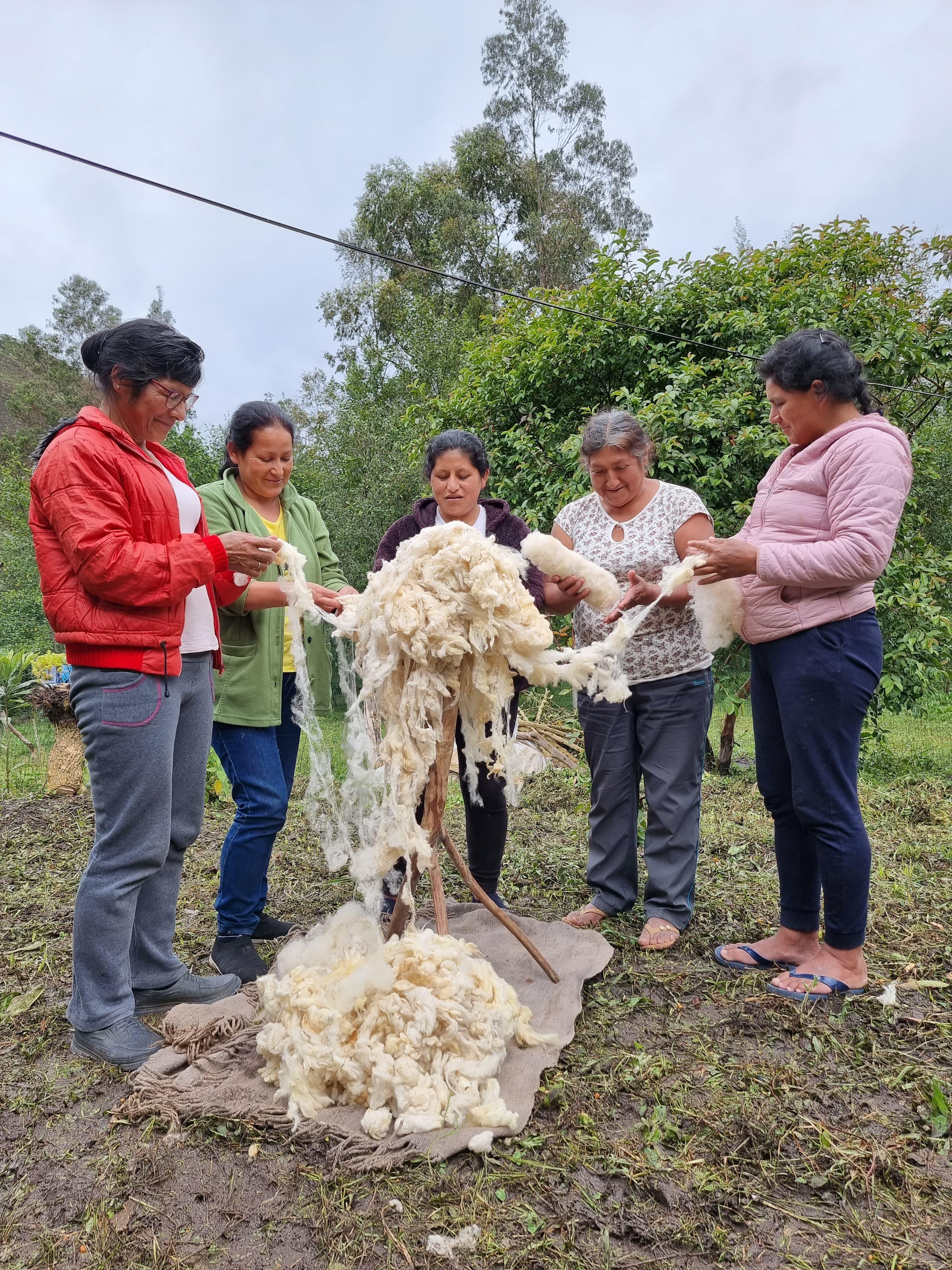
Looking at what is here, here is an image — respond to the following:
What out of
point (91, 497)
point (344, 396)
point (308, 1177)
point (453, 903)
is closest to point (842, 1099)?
point (308, 1177)

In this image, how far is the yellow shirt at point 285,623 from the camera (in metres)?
3.06

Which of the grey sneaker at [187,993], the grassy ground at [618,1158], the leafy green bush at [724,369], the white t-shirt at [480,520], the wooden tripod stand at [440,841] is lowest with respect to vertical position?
the grassy ground at [618,1158]

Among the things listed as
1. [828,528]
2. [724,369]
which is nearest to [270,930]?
[828,528]

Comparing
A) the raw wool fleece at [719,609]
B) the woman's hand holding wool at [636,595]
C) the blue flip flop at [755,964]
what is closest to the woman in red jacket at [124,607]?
the woman's hand holding wool at [636,595]

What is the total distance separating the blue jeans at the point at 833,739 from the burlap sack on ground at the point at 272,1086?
876 mm

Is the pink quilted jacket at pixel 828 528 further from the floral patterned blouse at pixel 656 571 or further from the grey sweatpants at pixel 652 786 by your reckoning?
the grey sweatpants at pixel 652 786

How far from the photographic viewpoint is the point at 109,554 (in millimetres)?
2209

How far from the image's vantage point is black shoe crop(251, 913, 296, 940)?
3.39 meters

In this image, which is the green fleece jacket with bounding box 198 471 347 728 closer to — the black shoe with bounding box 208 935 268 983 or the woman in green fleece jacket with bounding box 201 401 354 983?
the woman in green fleece jacket with bounding box 201 401 354 983

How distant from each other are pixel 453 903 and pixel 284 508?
1.85 m

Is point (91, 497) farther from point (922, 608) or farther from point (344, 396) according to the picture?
point (344, 396)

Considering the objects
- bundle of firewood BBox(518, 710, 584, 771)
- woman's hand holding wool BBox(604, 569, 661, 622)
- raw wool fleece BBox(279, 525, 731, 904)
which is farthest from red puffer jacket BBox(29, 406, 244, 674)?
bundle of firewood BBox(518, 710, 584, 771)

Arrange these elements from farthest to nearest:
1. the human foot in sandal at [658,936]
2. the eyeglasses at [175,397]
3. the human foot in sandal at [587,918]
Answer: the human foot in sandal at [587,918] < the human foot in sandal at [658,936] < the eyeglasses at [175,397]

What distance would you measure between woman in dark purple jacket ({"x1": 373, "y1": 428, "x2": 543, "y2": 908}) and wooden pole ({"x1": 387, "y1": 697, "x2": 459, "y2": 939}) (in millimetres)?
403
